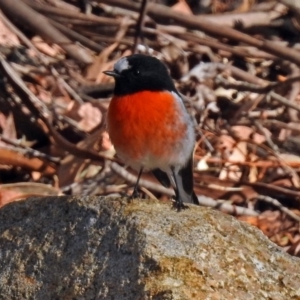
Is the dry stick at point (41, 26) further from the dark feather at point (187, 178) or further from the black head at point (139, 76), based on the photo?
the black head at point (139, 76)

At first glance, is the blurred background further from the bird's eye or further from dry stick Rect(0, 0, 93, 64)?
the bird's eye

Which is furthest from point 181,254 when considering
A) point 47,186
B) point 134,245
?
point 47,186

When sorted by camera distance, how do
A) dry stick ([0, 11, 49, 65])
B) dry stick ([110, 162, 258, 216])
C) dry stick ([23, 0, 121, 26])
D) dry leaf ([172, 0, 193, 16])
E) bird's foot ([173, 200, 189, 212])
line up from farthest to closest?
1. dry leaf ([172, 0, 193, 16])
2. dry stick ([23, 0, 121, 26])
3. dry stick ([0, 11, 49, 65])
4. dry stick ([110, 162, 258, 216])
5. bird's foot ([173, 200, 189, 212])

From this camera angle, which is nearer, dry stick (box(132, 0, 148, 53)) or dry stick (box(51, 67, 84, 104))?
dry stick (box(51, 67, 84, 104))

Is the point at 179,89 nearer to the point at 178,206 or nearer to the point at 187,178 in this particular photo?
the point at 187,178

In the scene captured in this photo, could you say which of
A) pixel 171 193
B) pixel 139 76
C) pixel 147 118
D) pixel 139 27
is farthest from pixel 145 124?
pixel 139 27

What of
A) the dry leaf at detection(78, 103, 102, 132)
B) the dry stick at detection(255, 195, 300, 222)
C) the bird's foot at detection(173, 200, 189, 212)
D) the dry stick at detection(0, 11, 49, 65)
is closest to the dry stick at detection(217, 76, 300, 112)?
the dry stick at detection(255, 195, 300, 222)
